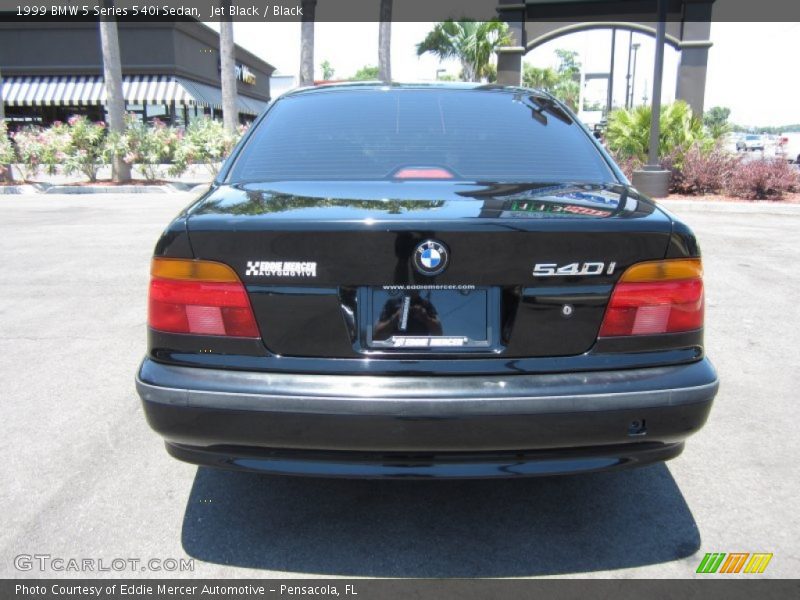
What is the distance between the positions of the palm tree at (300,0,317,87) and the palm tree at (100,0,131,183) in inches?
204

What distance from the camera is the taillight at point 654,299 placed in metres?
2.20

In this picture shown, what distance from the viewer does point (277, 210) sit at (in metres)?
2.28

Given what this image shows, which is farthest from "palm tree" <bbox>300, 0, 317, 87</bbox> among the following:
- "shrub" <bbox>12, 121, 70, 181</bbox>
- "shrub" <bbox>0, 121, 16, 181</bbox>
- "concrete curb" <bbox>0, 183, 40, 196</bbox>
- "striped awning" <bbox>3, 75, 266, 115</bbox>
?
"striped awning" <bbox>3, 75, 266, 115</bbox>

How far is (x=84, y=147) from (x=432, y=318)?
19.2 m

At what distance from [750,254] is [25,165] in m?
18.9

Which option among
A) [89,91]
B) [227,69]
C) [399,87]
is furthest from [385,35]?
[399,87]

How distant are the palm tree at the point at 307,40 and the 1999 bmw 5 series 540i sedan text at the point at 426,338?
19.3 meters

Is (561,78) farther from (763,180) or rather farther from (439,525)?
(439,525)

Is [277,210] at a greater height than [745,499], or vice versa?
[277,210]

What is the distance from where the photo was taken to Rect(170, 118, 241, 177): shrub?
1872 centimetres

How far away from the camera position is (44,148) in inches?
736

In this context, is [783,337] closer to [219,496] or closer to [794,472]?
[794,472]

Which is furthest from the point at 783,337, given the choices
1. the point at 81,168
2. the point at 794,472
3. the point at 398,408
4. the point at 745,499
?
the point at 81,168

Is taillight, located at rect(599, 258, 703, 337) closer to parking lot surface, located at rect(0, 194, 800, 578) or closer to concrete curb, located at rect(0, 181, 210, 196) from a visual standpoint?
parking lot surface, located at rect(0, 194, 800, 578)
